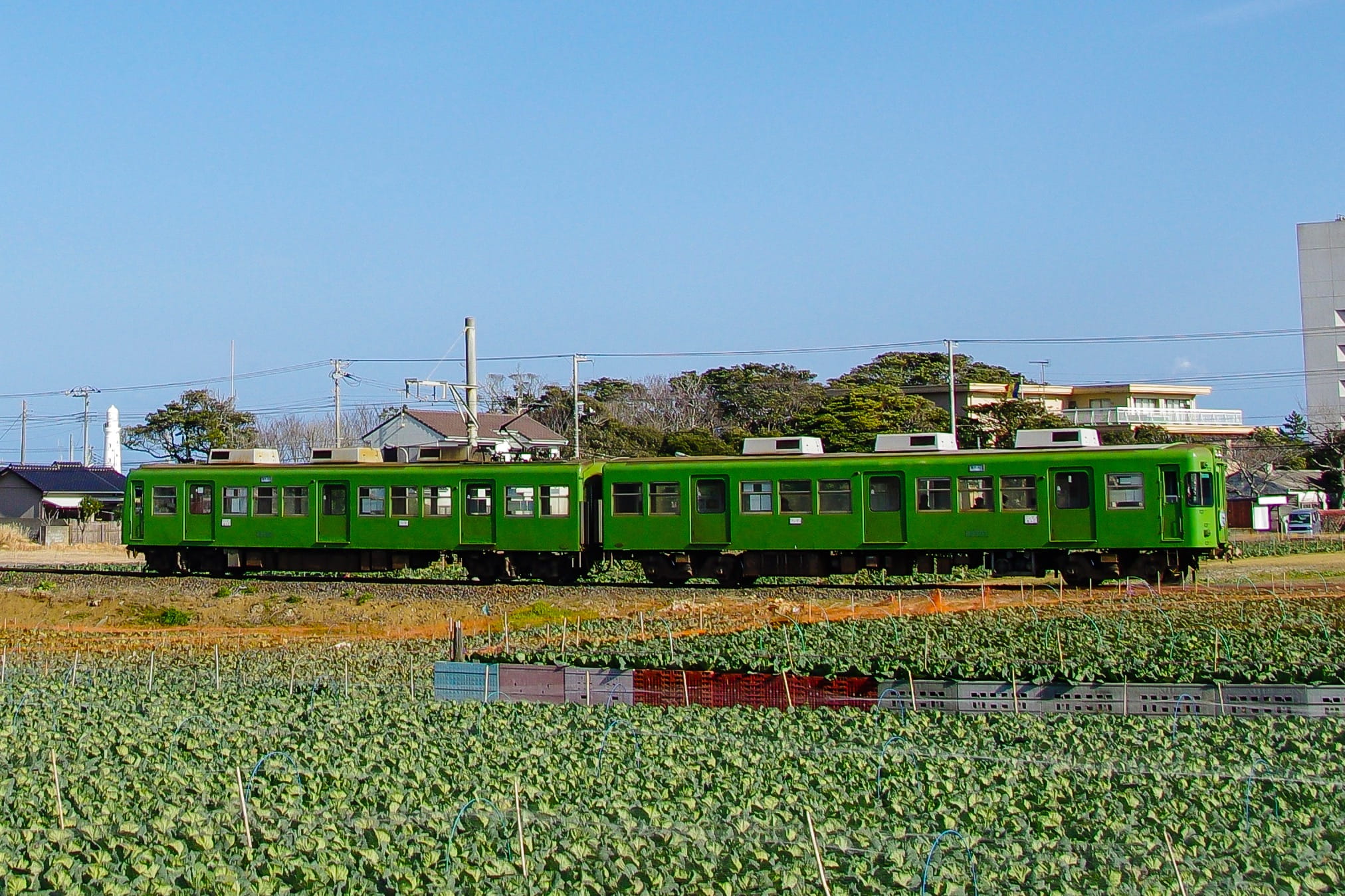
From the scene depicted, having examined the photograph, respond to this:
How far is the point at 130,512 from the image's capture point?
99.8 ft

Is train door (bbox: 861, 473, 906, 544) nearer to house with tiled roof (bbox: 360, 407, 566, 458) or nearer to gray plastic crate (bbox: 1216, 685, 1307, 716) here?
gray plastic crate (bbox: 1216, 685, 1307, 716)

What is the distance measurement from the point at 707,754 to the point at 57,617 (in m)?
19.0

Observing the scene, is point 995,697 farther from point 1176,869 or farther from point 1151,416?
point 1151,416

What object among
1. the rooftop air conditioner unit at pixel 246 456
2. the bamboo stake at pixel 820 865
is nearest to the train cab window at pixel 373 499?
the rooftop air conditioner unit at pixel 246 456

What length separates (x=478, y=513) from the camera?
2731cm

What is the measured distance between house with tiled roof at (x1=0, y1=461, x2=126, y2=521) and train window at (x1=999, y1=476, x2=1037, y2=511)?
45097 millimetres

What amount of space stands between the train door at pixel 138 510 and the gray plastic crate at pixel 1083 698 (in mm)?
23456

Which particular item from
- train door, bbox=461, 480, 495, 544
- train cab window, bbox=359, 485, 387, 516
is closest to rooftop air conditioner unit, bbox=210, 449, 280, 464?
train cab window, bbox=359, 485, 387, 516

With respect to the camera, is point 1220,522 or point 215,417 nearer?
point 1220,522

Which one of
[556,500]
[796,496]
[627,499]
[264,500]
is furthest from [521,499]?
[264,500]

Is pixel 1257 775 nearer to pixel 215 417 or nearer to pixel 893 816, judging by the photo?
pixel 893 816

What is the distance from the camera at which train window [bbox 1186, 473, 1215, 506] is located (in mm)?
23859

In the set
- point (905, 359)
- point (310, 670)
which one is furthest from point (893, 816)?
point (905, 359)

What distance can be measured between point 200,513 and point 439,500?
5984 mm
